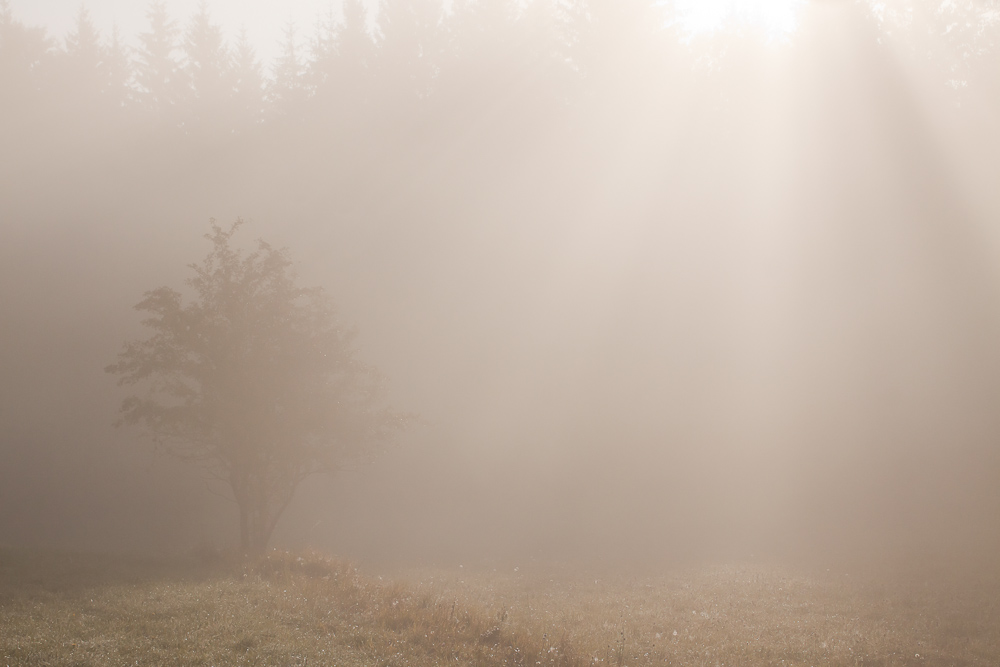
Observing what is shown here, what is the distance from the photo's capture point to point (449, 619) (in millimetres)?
11383

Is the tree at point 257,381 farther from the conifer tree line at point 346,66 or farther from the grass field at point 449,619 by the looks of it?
the conifer tree line at point 346,66

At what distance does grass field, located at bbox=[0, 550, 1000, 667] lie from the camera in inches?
367

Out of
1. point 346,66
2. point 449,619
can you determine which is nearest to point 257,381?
point 449,619

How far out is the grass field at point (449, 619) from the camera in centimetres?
933

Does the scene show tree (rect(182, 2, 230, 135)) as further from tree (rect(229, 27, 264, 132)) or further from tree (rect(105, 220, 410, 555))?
tree (rect(105, 220, 410, 555))

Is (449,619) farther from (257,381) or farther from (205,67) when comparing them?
(205,67)

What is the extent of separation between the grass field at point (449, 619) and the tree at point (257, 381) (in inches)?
161

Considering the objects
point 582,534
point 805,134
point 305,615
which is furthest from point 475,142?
point 305,615

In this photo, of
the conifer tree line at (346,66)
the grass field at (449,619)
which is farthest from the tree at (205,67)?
the grass field at (449,619)

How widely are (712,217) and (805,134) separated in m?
7.52

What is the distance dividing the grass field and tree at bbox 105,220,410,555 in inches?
161

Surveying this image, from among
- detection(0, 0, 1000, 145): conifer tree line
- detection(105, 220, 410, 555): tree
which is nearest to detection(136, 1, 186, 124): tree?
detection(0, 0, 1000, 145): conifer tree line

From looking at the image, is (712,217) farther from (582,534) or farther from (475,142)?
(582,534)

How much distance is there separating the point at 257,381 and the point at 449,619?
11.8 m
